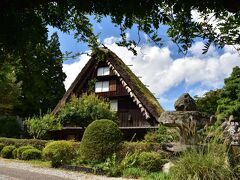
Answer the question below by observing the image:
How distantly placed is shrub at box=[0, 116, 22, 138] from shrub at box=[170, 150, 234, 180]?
21.1 meters

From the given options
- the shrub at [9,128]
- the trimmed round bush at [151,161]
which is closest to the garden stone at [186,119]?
the trimmed round bush at [151,161]

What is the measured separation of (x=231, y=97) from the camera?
2755 centimetres

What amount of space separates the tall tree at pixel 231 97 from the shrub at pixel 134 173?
14.7 metres

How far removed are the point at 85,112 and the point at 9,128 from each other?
825cm

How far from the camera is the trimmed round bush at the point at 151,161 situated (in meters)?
12.8

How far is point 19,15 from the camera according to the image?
4.73 ft

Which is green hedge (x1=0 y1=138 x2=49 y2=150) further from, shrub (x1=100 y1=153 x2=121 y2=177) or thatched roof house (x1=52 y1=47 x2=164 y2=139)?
shrub (x1=100 y1=153 x2=121 y2=177)

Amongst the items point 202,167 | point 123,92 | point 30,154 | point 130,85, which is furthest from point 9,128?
point 202,167

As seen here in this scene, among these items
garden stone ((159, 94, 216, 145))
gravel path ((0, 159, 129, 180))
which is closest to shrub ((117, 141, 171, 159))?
gravel path ((0, 159, 129, 180))

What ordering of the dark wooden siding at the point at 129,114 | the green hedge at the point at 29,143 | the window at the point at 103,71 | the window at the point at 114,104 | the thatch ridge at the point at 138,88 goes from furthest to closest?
the window at the point at 103,71, the window at the point at 114,104, the dark wooden siding at the point at 129,114, the thatch ridge at the point at 138,88, the green hedge at the point at 29,143

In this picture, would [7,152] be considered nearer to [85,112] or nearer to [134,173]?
[85,112]

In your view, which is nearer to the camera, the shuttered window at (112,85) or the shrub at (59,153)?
the shrub at (59,153)

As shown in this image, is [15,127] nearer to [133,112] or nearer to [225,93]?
[133,112]

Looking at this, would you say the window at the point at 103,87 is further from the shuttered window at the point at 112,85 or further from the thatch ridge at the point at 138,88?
the thatch ridge at the point at 138,88
